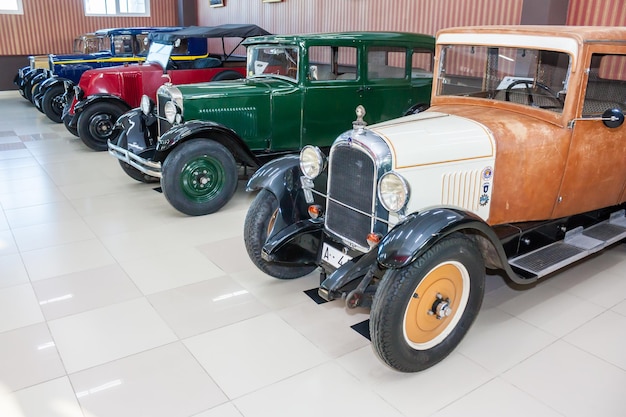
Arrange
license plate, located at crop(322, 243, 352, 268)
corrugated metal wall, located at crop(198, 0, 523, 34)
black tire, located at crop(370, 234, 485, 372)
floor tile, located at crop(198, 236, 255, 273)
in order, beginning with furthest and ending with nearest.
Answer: corrugated metal wall, located at crop(198, 0, 523, 34), floor tile, located at crop(198, 236, 255, 273), license plate, located at crop(322, 243, 352, 268), black tire, located at crop(370, 234, 485, 372)

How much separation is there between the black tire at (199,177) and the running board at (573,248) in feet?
9.37

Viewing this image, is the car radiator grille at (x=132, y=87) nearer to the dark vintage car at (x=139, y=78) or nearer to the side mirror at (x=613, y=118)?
the dark vintage car at (x=139, y=78)

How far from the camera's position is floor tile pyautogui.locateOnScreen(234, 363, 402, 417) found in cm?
235

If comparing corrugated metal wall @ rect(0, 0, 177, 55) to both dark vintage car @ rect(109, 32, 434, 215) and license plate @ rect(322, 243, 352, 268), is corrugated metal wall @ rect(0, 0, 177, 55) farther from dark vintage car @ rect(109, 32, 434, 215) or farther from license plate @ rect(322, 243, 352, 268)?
license plate @ rect(322, 243, 352, 268)

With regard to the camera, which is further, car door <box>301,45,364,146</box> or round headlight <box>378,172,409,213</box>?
car door <box>301,45,364,146</box>

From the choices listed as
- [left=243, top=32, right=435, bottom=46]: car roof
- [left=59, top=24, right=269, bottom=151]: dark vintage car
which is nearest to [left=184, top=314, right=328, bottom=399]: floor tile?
[left=243, top=32, right=435, bottom=46]: car roof

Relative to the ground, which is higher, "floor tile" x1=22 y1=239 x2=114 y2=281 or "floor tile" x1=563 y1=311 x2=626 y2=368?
"floor tile" x1=22 y1=239 x2=114 y2=281

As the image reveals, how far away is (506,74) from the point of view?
11.3 ft

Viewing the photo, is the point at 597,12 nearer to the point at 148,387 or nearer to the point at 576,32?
the point at 576,32

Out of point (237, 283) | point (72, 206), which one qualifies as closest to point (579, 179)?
point (237, 283)

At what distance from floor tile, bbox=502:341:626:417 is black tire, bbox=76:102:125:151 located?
6441 millimetres

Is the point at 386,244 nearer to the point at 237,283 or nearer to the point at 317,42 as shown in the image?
the point at 237,283

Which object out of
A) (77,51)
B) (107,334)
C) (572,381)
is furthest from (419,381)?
(77,51)

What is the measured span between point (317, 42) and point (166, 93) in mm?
1648
